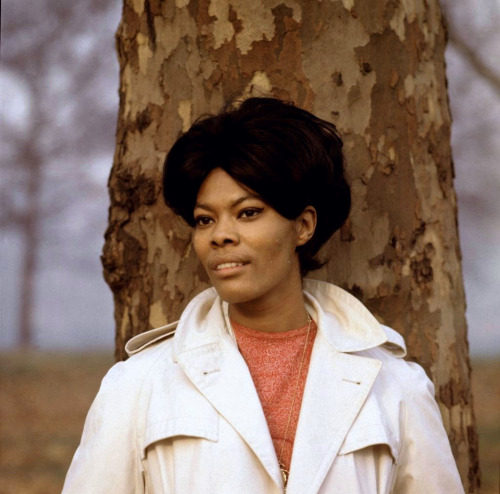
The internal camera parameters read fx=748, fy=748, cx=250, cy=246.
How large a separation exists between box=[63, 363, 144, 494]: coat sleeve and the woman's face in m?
0.45

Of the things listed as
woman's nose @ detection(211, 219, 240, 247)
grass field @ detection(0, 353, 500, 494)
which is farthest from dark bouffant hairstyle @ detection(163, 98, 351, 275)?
grass field @ detection(0, 353, 500, 494)

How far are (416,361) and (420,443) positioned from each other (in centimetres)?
55

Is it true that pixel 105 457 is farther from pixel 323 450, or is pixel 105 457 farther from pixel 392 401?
pixel 392 401

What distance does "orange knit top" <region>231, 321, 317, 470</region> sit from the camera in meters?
2.29

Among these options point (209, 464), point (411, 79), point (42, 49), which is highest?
point (42, 49)

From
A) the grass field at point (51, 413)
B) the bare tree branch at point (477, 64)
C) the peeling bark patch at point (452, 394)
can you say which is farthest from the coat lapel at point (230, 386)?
the grass field at point (51, 413)

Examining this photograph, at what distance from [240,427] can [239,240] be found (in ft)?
1.82

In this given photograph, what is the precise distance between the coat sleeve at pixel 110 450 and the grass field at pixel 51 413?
5.83 meters

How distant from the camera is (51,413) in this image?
35.0 feet

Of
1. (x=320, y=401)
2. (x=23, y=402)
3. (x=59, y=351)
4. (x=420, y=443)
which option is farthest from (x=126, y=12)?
(x=59, y=351)

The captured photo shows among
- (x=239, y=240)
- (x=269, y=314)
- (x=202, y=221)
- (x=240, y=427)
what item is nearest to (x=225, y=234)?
(x=239, y=240)

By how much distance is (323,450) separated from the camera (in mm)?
2193

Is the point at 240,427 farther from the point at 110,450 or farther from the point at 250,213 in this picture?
the point at 250,213

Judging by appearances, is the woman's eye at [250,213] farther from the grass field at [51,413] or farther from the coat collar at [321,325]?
the grass field at [51,413]
